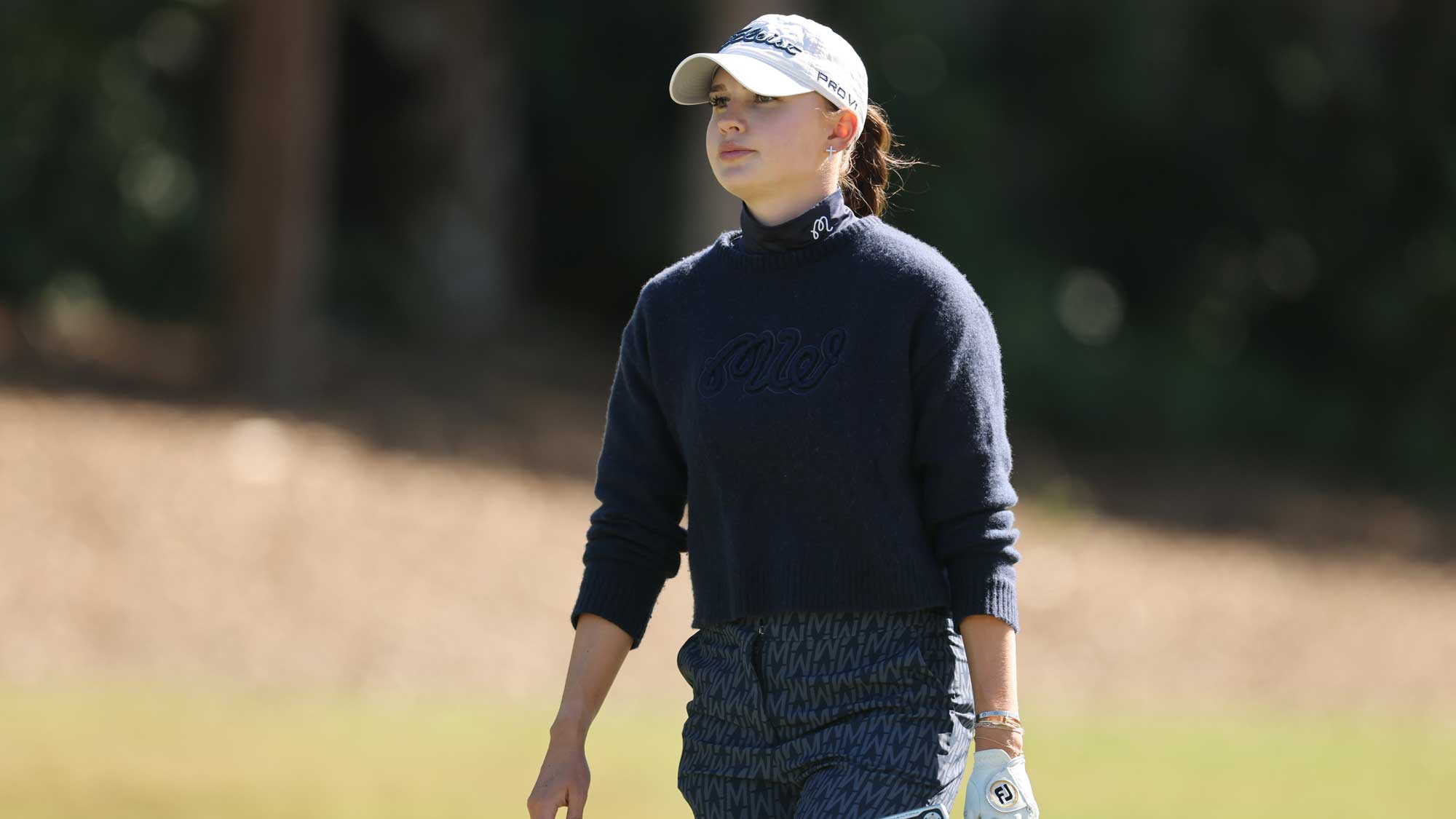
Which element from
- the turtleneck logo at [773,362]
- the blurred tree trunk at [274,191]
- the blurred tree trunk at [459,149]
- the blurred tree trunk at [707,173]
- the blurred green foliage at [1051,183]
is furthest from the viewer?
the blurred tree trunk at [459,149]

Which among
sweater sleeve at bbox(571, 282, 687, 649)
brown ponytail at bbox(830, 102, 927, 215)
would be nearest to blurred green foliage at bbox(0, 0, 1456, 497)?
brown ponytail at bbox(830, 102, 927, 215)

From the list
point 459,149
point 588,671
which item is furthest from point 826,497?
point 459,149

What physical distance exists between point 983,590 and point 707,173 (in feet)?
38.0

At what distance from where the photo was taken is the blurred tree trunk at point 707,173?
1365cm

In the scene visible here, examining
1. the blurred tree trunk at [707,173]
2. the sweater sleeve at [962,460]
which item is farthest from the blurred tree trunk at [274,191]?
the sweater sleeve at [962,460]

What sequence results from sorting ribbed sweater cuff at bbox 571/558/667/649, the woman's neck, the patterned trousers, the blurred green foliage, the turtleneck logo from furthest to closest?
the blurred green foliage
ribbed sweater cuff at bbox 571/558/667/649
the woman's neck
the turtleneck logo
the patterned trousers

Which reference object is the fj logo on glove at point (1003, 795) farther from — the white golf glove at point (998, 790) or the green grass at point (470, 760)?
the green grass at point (470, 760)

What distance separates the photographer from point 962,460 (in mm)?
2920

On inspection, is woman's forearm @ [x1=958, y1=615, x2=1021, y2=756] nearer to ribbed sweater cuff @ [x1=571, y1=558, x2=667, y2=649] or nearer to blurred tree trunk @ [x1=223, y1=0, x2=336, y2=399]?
ribbed sweater cuff @ [x1=571, y1=558, x2=667, y2=649]

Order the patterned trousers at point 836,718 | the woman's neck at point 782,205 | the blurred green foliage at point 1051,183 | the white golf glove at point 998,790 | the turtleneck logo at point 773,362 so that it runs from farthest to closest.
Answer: the blurred green foliage at point 1051,183
the woman's neck at point 782,205
the turtleneck logo at point 773,362
the patterned trousers at point 836,718
the white golf glove at point 998,790

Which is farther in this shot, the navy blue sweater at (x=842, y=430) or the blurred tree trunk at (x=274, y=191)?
the blurred tree trunk at (x=274, y=191)

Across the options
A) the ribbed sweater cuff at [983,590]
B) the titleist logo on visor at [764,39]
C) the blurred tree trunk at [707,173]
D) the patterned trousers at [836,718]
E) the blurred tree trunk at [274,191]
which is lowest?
the patterned trousers at [836,718]

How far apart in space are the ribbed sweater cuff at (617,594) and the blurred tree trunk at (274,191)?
975 centimetres

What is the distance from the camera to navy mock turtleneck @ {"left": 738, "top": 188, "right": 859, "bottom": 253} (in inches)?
121
